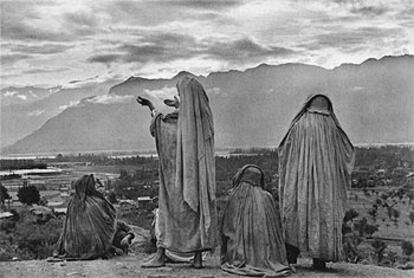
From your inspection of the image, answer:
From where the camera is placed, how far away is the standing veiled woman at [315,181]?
28.5 ft

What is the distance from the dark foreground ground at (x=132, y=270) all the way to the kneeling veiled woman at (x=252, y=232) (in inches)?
8.0

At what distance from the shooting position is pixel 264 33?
11.6 m

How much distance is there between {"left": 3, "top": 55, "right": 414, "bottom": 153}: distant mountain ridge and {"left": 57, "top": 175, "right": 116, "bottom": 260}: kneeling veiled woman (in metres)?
1.88

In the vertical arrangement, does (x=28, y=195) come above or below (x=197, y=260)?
above

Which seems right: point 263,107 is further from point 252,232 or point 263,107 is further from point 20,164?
point 252,232

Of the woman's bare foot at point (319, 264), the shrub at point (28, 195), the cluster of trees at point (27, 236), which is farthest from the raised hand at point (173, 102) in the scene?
the shrub at point (28, 195)

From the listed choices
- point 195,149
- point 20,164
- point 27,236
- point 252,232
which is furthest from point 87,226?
point 20,164

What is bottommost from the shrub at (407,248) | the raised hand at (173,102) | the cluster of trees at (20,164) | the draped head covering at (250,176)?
the shrub at (407,248)

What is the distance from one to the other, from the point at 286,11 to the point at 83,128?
3471mm

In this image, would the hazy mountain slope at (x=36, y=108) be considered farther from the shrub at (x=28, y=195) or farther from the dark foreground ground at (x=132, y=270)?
the dark foreground ground at (x=132, y=270)

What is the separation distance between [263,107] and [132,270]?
412 centimetres

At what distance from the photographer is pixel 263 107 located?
1223 cm

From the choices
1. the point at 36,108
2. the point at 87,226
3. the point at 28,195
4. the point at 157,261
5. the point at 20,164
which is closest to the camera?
the point at 157,261

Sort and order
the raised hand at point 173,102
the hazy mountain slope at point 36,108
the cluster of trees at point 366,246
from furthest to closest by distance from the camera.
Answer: the hazy mountain slope at point 36,108, the cluster of trees at point 366,246, the raised hand at point 173,102
